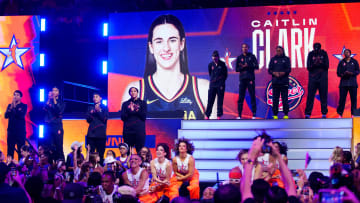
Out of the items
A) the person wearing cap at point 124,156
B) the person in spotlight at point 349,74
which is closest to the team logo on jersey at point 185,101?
the person wearing cap at point 124,156

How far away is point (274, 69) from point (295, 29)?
254cm

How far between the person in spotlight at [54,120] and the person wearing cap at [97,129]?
1.01 m

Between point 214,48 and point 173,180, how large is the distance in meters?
5.16

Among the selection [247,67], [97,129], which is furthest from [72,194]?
[247,67]

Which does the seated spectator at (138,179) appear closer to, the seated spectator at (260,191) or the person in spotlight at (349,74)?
the seated spectator at (260,191)

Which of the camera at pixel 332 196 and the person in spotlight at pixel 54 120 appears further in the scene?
the person in spotlight at pixel 54 120

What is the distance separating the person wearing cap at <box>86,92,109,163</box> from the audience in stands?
33 cm

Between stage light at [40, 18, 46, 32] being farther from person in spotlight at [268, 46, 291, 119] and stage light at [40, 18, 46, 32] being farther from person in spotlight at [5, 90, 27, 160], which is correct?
person in spotlight at [268, 46, 291, 119]

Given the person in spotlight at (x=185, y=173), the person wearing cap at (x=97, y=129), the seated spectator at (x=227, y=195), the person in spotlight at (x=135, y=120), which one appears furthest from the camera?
the person wearing cap at (x=97, y=129)

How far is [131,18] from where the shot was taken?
12.1m

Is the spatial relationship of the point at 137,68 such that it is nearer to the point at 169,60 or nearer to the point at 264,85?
the point at 169,60

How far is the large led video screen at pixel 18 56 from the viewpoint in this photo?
39.9ft

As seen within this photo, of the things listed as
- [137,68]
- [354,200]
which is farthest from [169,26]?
[354,200]

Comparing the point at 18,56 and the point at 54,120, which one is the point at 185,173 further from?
the point at 18,56
